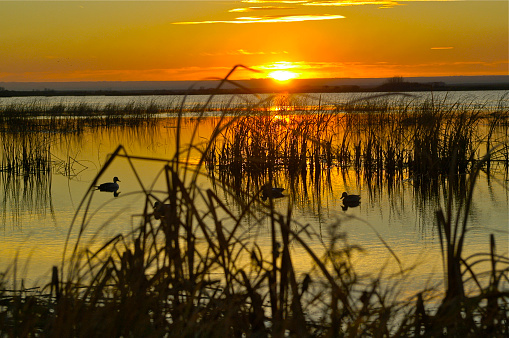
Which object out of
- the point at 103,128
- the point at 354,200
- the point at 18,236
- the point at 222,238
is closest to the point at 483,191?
the point at 354,200

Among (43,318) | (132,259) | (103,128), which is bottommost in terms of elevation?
(43,318)

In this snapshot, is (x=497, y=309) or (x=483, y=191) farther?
(x=483, y=191)

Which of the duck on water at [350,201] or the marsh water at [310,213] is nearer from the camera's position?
the marsh water at [310,213]

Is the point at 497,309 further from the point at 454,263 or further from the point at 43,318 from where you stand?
the point at 43,318

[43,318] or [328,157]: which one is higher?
[328,157]

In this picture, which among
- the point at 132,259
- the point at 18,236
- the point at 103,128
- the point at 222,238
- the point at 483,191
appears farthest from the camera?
the point at 103,128

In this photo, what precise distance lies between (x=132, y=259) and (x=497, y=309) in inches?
53.1

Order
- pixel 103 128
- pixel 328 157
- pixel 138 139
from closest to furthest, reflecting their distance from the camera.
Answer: pixel 328 157
pixel 138 139
pixel 103 128

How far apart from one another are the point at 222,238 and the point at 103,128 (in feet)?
62.2

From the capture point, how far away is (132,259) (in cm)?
246

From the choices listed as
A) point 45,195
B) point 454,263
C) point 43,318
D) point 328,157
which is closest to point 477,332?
point 454,263

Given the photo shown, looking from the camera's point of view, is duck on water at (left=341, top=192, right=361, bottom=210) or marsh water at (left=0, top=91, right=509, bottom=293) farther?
duck on water at (left=341, top=192, right=361, bottom=210)

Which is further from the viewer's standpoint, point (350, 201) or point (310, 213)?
point (350, 201)

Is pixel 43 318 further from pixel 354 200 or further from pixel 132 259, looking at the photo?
pixel 354 200
